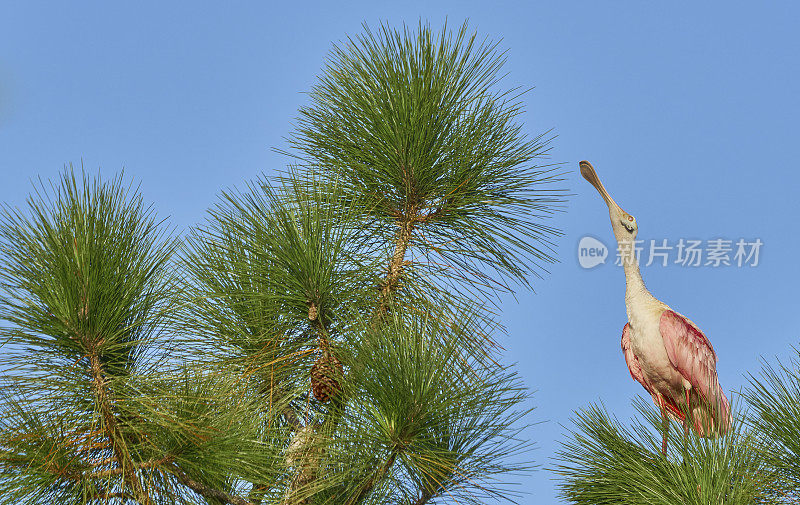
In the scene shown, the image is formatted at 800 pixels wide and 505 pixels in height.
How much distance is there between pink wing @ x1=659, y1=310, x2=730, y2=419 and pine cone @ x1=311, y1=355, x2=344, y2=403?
178 cm

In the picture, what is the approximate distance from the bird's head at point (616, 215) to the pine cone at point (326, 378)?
204cm

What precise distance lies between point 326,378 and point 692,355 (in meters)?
A: 1.90

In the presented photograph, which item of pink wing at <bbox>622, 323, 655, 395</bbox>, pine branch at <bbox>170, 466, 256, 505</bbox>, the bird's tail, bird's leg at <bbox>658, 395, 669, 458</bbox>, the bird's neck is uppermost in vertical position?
the bird's neck

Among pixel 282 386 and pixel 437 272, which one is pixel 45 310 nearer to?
pixel 282 386

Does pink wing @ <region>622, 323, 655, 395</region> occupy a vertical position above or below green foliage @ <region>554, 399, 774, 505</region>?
above

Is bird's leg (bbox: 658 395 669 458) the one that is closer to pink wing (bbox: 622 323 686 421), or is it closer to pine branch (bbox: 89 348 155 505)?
A: pink wing (bbox: 622 323 686 421)

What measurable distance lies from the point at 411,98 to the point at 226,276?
45.0 inches

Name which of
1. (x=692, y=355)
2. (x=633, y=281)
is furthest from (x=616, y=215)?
(x=692, y=355)

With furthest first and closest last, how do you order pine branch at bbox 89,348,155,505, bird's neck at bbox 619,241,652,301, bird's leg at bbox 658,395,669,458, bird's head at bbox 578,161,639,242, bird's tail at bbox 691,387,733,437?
bird's head at bbox 578,161,639,242 < bird's neck at bbox 619,241,652,301 < bird's tail at bbox 691,387,733,437 < bird's leg at bbox 658,395,669,458 < pine branch at bbox 89,348,155,505

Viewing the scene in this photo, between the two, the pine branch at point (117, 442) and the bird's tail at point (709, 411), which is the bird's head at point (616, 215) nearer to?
the bird's tail at point (709, 411)

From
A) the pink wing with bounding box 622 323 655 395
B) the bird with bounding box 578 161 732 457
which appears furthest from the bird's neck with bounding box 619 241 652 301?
the pink wing with bounding box 622 323 655 395

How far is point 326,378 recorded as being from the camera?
11.0 feet

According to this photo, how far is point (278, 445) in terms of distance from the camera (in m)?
3.43

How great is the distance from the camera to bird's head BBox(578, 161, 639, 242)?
467 centimetres
